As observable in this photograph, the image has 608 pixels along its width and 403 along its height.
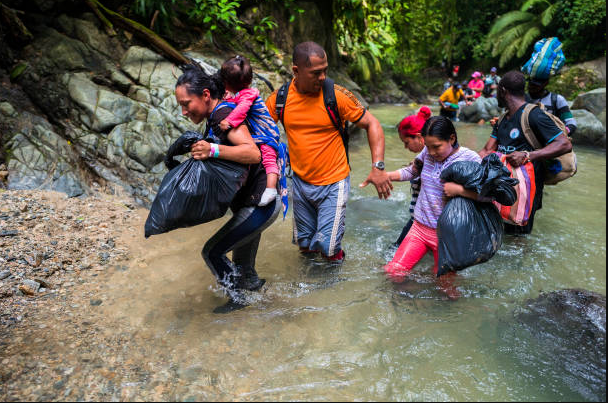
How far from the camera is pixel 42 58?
5.72m

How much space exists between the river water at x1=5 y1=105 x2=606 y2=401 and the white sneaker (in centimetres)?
81

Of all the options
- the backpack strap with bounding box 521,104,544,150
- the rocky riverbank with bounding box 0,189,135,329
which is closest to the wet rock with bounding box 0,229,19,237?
the rocky riverbank with bounding box 0,189,135,329

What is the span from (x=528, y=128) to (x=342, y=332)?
2.38 metres

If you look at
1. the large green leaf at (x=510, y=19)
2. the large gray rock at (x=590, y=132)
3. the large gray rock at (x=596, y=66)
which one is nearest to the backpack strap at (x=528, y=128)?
the large gray rock at (x=590, y=132)

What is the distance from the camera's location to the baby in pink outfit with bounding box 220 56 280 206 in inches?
110

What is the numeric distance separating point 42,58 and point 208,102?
14.4 feet

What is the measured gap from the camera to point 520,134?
3756 millimetres

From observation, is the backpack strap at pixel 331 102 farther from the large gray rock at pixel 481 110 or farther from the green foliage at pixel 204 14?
the large gray rock at pixel 481 110

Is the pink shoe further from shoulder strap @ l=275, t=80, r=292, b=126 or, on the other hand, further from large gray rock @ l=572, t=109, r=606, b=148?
large gray rock @ l=572, t=109, r=606, b=148

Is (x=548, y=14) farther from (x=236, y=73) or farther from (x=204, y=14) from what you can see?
(x=236, y=73)

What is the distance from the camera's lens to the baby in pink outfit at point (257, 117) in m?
2.81

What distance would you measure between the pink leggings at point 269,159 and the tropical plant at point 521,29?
21537mm

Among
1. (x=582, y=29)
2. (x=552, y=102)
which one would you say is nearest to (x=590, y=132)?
(x=552, y=102)

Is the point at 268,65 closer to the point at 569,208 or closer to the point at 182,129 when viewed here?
the point at 182,129
